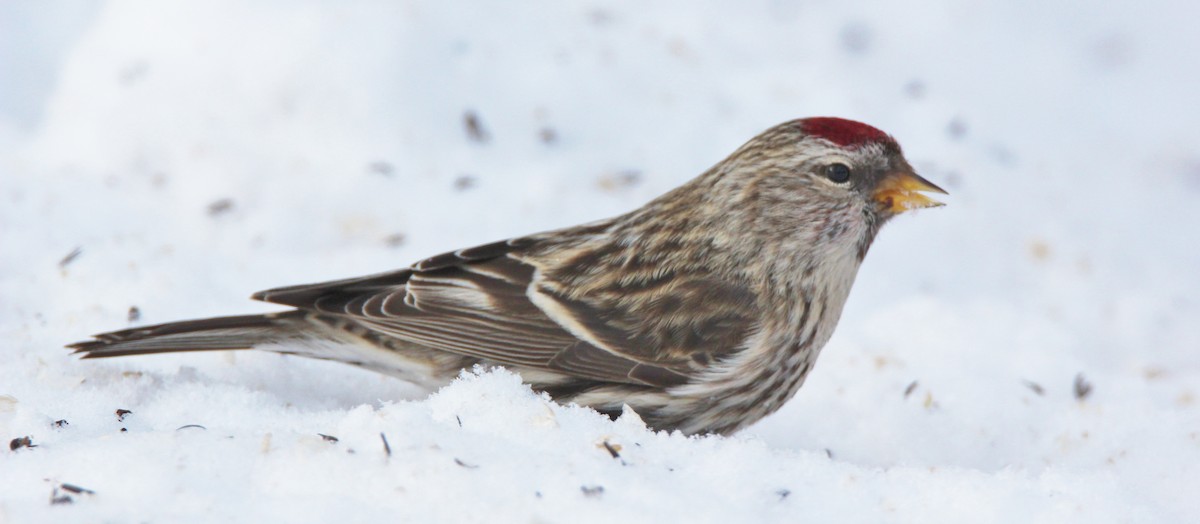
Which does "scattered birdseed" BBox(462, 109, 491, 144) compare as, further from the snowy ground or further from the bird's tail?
the bird's tail

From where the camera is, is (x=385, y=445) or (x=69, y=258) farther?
(x=69, y=258)

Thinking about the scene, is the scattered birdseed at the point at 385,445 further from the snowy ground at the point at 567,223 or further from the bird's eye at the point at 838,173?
the bird's eye at the point at 838,173

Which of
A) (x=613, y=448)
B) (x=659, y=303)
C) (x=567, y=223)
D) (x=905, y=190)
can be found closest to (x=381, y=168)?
(x=567, y=223)

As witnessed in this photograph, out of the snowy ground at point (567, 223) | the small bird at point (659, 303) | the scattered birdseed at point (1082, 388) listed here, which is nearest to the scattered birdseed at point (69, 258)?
the snowy ground at point (567, 223)

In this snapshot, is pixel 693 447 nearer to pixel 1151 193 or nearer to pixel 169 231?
pixel 169 231

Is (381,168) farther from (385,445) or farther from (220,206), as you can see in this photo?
(385,445)

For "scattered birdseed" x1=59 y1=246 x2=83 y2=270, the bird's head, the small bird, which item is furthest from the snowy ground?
the bird's head

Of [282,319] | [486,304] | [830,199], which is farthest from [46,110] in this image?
[830,199]
